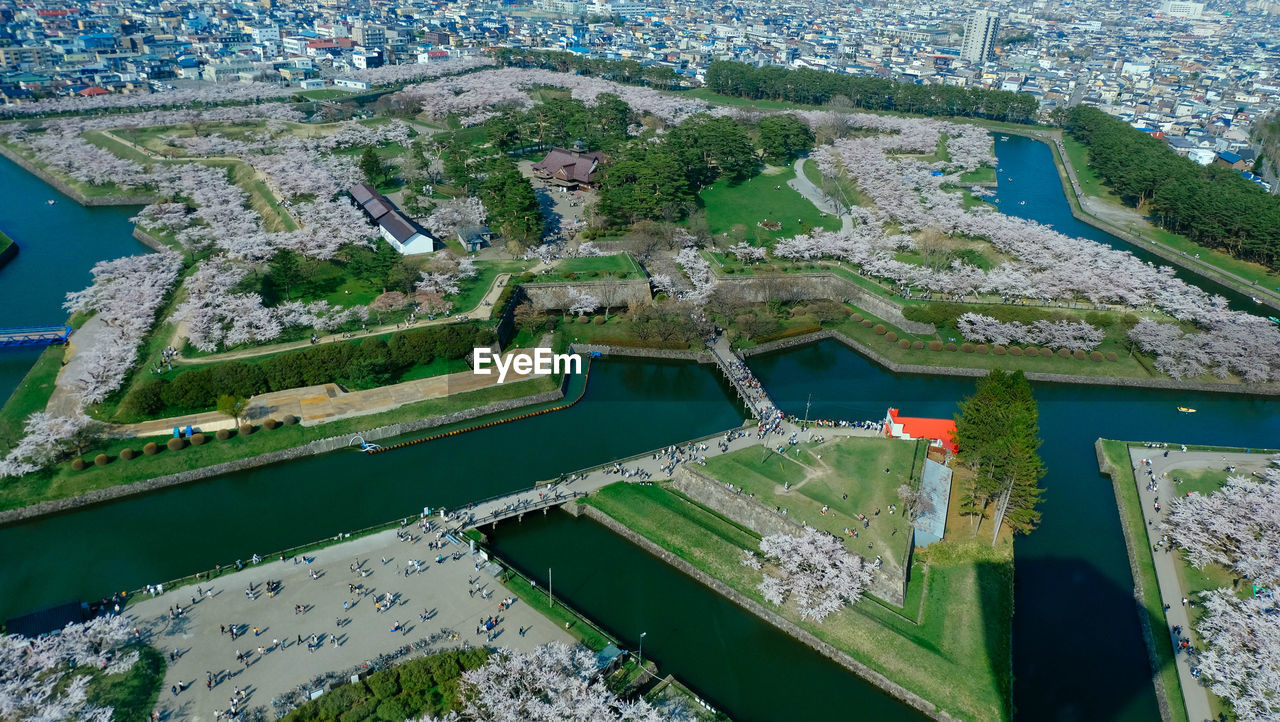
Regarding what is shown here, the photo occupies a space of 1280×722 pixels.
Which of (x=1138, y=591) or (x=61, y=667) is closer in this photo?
(x=61, y=667)

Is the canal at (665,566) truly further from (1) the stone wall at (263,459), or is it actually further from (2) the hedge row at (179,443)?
(2) the hedge row at (179,443)

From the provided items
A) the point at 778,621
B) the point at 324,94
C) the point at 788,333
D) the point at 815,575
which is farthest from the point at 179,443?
the point at 324,94

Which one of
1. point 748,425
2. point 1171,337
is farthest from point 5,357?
point 1171,337

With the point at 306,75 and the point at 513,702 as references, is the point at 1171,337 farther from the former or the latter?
the point at 306,75

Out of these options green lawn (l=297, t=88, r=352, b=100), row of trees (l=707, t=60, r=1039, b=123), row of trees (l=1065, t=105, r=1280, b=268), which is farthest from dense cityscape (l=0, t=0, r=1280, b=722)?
row of trees (l=707, t=60, r=1039, b=123)

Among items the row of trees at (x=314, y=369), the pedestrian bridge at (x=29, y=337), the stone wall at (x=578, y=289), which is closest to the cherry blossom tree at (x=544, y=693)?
the row of trees at (x=314, y=369)

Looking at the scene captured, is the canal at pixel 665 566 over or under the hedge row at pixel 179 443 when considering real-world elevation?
under

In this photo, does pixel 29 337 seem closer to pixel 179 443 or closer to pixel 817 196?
pixel 179 443
